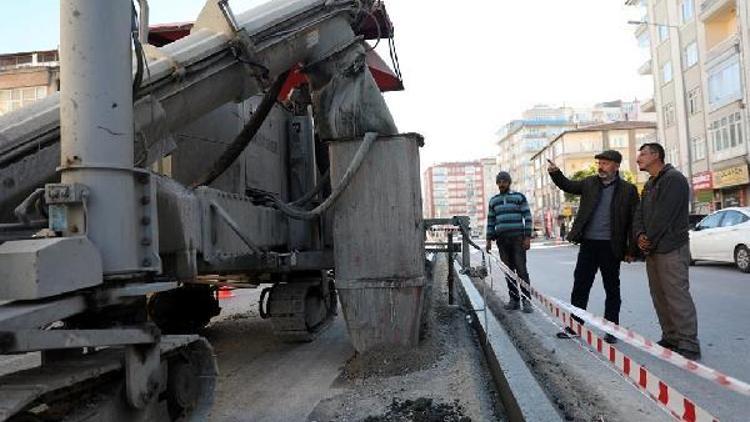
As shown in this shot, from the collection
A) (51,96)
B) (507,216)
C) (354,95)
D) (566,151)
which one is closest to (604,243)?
(507,216)

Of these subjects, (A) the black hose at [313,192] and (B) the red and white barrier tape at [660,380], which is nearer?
(B) the red and white barrier tape at [660,380]

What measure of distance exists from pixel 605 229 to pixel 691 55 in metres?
35.6

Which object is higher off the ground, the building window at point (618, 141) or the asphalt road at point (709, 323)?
the building window at point (618, 141)

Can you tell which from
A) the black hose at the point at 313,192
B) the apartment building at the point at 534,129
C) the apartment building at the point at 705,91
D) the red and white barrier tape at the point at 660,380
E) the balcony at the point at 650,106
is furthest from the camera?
the apartment building at the point at 534,129

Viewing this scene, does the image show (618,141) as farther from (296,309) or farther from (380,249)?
(380,249)

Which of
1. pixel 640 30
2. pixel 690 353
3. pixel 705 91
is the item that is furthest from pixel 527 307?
pixel 640 30

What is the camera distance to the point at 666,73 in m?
41.4

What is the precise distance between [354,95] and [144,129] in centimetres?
235

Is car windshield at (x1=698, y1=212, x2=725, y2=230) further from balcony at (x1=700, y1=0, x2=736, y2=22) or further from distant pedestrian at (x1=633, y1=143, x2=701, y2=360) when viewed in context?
balcony at (x1=700, y1=0, x2=736, y2=22)

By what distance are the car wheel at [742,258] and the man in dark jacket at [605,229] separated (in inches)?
384

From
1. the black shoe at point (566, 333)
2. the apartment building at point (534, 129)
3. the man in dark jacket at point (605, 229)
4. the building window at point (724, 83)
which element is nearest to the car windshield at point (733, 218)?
the man in dark jacket at point (605, 229)

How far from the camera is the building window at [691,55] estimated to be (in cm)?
3650

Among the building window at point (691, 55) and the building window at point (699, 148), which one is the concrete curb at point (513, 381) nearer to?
the building window at point (699, 148)

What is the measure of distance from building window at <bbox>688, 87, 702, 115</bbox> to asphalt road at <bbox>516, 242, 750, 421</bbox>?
957 inches
